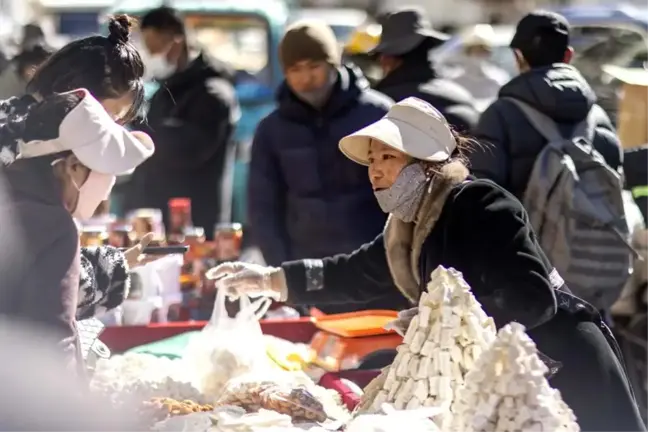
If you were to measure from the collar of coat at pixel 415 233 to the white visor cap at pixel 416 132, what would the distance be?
0.05 metres

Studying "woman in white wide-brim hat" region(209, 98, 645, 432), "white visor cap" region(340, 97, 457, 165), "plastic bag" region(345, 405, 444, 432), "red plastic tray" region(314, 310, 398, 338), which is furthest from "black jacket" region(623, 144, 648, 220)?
"plastic bag" region(345, 405, 444, 432)

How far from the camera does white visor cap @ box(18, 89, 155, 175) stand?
242cm

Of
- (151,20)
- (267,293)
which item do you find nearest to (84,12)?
(151,20)

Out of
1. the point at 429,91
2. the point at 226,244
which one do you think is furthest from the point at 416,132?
the point at 429,91

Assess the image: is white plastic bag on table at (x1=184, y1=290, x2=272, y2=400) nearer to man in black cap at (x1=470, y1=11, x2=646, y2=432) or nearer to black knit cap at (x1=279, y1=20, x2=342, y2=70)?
man in black cap at (x1=470, y1=11, x2=646, y2=432)

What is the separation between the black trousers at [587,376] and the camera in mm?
2742

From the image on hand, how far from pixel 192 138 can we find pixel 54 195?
3197 millimetres

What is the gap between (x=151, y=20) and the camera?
5668 mm

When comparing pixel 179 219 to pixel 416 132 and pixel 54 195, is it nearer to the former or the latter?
pixel 416 132

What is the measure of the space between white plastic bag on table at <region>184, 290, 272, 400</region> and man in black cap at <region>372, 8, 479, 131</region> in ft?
5.94

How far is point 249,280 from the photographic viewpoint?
10.3 feet

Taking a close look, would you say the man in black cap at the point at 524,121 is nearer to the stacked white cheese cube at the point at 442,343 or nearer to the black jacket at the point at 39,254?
the stacked white cheese cube at the point at 442,343

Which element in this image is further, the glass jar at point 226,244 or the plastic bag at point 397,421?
the glass jar at point 226,244

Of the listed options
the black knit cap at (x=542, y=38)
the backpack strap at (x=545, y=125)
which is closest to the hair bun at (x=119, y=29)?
the backpack strap at (x=545, y=125)
